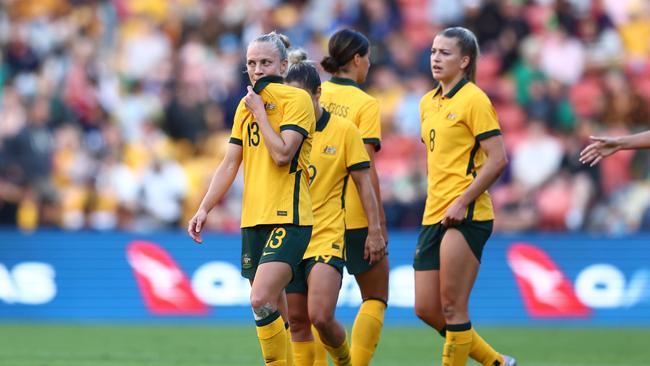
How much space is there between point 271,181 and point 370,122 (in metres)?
1.80

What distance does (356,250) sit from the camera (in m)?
9.28

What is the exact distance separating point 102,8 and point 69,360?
39.4ft

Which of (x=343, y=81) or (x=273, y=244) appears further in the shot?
(x=343, y=81)

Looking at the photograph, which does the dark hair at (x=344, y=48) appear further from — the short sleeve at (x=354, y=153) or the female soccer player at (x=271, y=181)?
the female soccer player at (x=271, y=181)

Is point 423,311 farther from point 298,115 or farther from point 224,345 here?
point 224,345

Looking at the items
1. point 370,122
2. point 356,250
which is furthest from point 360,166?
point 356,250

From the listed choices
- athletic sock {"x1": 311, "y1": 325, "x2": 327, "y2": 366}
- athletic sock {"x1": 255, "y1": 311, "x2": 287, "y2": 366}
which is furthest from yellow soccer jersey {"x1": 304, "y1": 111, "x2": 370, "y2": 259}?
athletic sock {"x1": 255, "y1": 311, "x2": 287, "y2": 366}

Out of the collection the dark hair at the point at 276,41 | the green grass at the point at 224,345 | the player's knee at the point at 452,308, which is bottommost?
the green grass at the point at 224,345

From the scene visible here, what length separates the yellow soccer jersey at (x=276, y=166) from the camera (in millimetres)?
7766

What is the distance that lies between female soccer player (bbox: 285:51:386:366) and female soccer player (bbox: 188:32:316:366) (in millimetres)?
706

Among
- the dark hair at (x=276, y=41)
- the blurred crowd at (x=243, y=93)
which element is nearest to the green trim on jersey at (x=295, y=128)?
the dark hair at (x=276, y=41)

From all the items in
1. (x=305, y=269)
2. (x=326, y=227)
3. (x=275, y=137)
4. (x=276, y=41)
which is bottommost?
(x=305, y=269)

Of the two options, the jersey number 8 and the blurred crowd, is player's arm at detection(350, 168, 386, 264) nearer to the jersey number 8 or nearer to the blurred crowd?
the jersey number 8

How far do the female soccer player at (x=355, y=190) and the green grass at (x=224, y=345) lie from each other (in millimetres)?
1803
